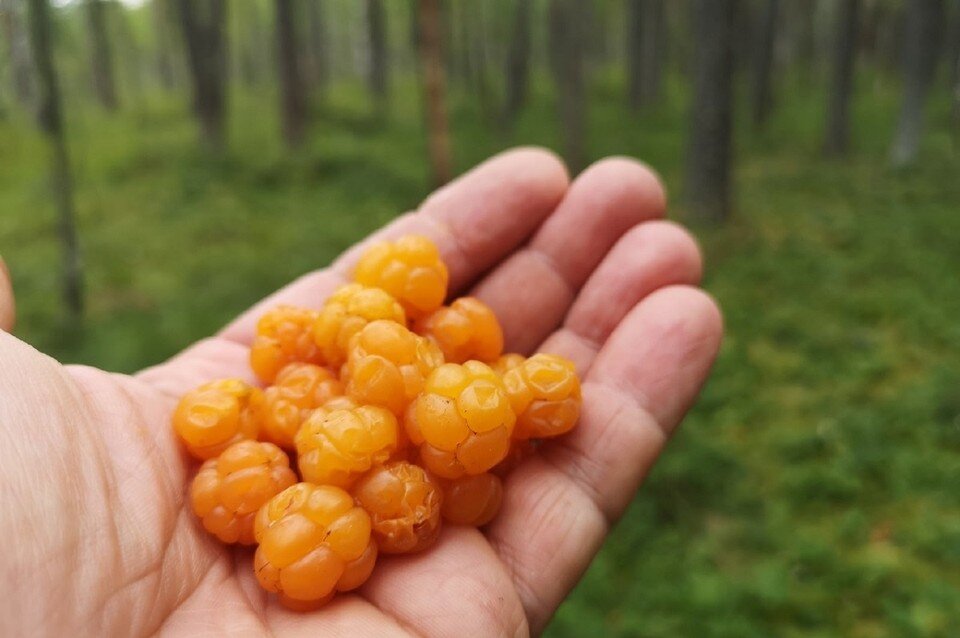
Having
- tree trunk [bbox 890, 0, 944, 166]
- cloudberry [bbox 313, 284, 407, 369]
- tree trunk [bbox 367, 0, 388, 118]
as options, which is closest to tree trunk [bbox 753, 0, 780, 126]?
tree trunk [bbox 890, 0, 944, 166]

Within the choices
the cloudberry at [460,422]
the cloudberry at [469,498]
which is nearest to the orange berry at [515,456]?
the cloudberry at [469,498]

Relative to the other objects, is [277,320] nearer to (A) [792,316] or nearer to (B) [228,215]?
(A) [792,316]

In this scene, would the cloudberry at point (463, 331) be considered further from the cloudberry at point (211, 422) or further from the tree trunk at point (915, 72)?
the tree trunk at point (915, 72)

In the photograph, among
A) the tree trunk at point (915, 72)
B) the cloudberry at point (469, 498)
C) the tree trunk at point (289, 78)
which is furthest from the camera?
the tree trunk at point (289, 78)

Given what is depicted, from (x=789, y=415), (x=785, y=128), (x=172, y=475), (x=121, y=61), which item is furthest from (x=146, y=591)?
(x=121, y=61)

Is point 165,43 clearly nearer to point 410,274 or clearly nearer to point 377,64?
point 377,64

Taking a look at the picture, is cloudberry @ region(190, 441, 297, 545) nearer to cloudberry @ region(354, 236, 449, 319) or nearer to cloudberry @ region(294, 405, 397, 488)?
cloudberry @ region(294, 405, 397, 488)
